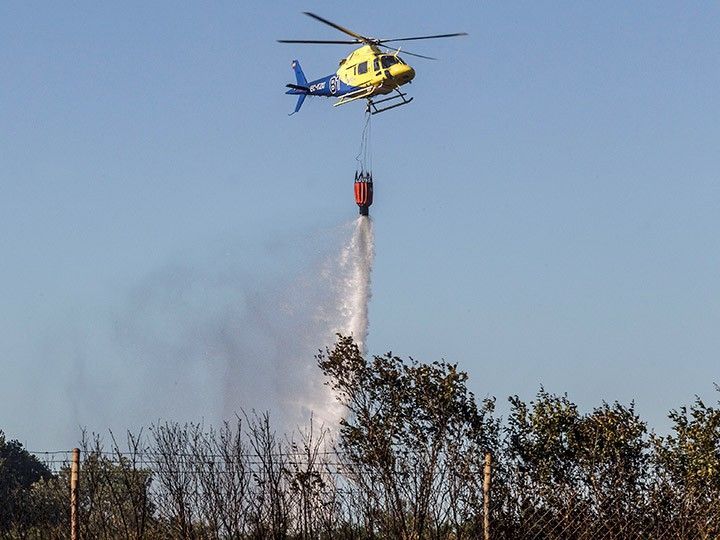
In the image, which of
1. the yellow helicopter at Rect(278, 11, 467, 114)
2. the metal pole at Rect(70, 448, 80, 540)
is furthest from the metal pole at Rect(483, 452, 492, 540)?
the yellow helicopter at Rect(278, 11, 467, 114)

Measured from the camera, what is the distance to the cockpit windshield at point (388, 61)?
45.3m

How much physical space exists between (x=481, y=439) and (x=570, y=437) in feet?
8.47

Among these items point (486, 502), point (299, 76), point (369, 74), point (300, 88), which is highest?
point (299, 76)

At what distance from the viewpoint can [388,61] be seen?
45.4m

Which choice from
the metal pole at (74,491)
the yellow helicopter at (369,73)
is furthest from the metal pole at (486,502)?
the yellow helicopter at (369,73)

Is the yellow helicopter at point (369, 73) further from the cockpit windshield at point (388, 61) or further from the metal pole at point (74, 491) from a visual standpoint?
the metal pole at point (74, 491)

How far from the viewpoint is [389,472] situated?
18.4 m

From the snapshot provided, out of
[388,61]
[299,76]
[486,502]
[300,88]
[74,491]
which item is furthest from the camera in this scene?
[299,76]

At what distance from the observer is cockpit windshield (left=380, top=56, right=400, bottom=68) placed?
4531 centimetres

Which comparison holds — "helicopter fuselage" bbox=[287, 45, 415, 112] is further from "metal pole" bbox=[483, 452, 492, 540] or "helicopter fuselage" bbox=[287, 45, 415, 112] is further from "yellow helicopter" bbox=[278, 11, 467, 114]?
"metal pole" bbox=[483, 452, 492, 540]

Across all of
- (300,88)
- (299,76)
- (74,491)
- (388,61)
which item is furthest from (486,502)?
(299,76)

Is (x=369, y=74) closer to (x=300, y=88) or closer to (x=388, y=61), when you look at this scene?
(x=388, y=61)

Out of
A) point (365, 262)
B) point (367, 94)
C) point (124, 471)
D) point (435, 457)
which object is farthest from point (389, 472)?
point (365, 262)

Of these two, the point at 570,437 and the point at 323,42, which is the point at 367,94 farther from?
the point at 570,437
